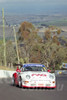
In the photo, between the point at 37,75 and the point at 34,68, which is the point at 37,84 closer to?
the point at 37,75

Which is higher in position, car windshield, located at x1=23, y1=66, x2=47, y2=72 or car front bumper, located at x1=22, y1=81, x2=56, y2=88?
car windshield, located at x1=23, y1=66, x2=47, y2=72

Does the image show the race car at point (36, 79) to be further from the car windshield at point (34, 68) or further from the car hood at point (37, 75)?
the car windshield at point (34, 68)

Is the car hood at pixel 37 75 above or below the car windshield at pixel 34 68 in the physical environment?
above

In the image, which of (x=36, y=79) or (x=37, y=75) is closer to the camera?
(x=36, y=79)

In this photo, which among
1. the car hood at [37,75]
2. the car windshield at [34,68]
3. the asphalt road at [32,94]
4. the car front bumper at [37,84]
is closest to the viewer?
the asphalt road at [32,94]

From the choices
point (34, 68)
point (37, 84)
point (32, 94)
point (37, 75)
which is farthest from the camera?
point (34, 68)

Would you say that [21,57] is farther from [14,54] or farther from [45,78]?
[45,78]

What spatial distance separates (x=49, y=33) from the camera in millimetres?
79938

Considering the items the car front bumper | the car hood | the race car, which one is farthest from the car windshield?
the car front bumper

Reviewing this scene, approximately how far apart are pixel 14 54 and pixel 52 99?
5461 centimetres

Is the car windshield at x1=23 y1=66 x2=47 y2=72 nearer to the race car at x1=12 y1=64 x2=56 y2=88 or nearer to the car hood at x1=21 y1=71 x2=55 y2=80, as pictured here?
the race car at x1=12 y1=64 x2=56 y2=88

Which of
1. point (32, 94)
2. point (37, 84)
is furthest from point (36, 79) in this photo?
point (32, 94)

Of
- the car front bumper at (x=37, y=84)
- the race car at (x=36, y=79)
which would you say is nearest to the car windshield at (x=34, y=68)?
the race car at (x=36, y=79)

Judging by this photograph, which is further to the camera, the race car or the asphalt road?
the race car
